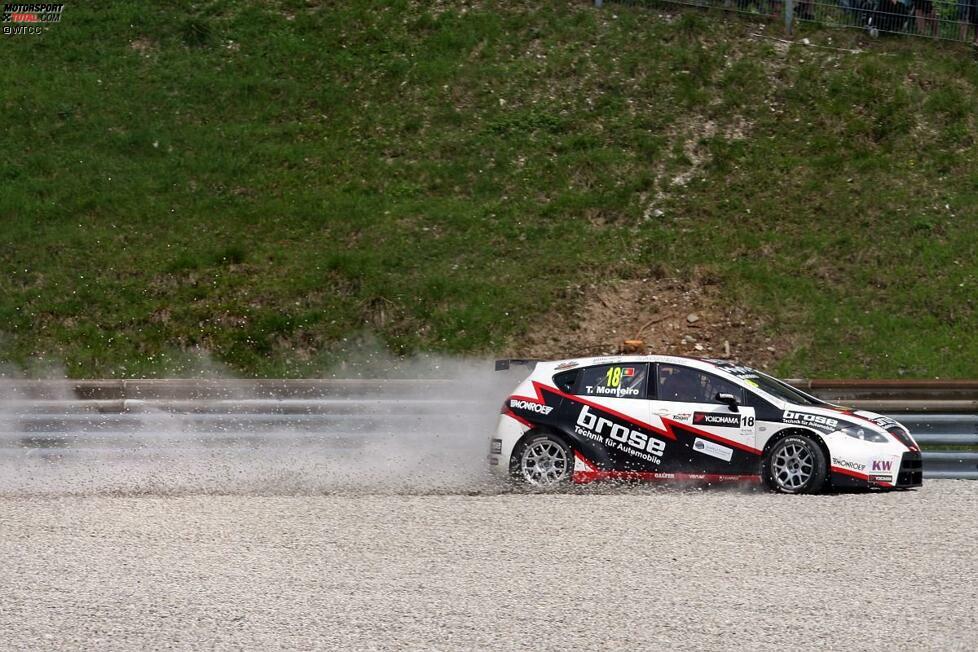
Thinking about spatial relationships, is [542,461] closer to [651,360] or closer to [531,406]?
[531,406]

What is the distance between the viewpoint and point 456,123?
63.1 ft

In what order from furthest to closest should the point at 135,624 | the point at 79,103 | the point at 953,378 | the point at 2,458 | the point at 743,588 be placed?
the point at 79,103 < the point at 953,378 < the point at 2,458 < the point at 743,588 < the point at 135,624

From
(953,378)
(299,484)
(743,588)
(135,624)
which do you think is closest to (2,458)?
(299,484)

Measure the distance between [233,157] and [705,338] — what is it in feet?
25.5

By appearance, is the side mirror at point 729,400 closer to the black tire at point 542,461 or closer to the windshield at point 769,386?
the windshield at point 769,386

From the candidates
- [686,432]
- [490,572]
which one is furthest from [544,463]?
[490,572]

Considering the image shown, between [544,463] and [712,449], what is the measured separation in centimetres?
149

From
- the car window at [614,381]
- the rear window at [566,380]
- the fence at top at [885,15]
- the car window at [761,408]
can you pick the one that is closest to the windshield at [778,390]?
the car window at [761,408]

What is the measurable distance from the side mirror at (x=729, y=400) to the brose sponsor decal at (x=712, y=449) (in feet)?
1.15

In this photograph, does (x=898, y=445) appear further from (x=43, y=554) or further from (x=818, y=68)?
(x=818, y=68)

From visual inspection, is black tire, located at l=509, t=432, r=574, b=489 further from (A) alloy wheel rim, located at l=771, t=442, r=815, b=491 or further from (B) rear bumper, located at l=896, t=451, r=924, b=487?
(B) rear bumper, located at l=896, t=451, r=924, b=487

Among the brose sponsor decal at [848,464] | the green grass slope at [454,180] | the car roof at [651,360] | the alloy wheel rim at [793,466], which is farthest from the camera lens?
the green grass slope at [454,180]

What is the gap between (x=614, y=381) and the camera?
11.1 m

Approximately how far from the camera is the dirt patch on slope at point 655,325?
1570 cm
